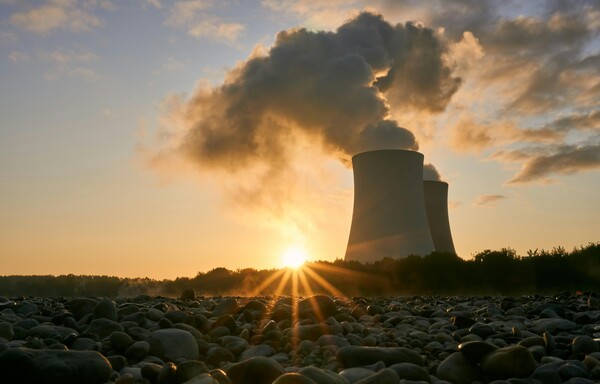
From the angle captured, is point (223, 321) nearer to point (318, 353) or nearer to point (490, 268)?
point (318, 353)

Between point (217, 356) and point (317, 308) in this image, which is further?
point (317, 308)

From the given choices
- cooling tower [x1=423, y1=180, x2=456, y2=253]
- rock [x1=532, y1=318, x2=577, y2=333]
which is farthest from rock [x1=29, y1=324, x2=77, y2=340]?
cooling tower [x1=423, y1=180, x2=456, y2=253]

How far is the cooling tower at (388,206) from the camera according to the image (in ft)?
43.8

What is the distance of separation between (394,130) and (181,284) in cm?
754

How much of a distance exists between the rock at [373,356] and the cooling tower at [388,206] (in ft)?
35.7

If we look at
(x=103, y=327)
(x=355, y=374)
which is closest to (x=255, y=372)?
(x=355, y=374)

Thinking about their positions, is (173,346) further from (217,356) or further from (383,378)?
(383,378)

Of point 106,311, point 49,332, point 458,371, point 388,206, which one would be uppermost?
point 388,206

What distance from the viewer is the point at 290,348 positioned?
2.91 m

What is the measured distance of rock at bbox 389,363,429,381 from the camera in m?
2.24

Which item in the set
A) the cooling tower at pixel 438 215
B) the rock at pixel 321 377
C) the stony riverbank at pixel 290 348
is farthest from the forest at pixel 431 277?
the rock at pixel 321 377

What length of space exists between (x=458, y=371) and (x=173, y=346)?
1293 millimetres

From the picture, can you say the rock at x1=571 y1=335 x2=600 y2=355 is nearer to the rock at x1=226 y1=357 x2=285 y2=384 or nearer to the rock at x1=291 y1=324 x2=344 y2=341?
the rock at x1=291 y1=324 x2=344 y2=341

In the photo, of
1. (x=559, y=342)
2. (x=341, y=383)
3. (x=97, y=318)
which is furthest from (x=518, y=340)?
(x=97, y=318)
